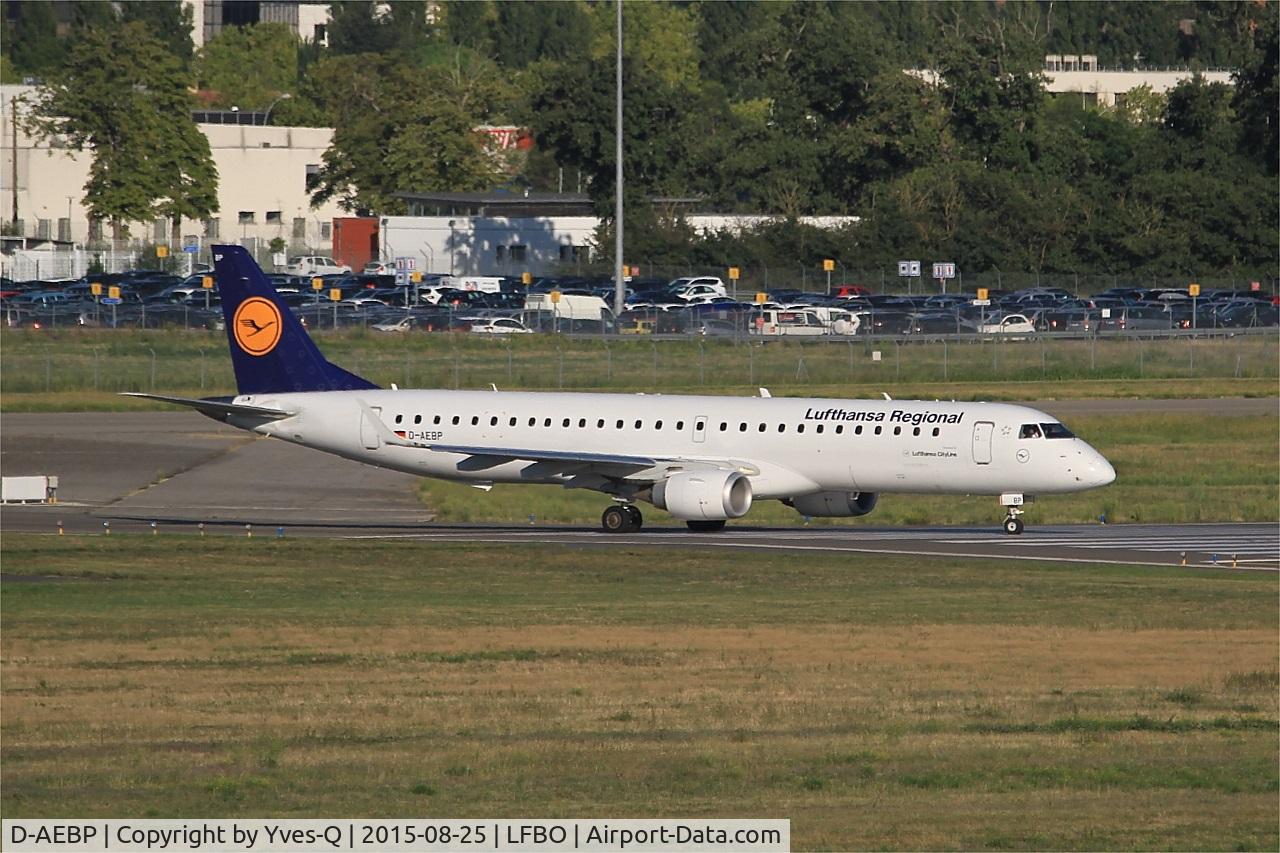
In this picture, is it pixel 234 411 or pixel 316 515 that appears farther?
pixel 316 515

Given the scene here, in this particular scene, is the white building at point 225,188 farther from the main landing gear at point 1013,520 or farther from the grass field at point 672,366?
the main landing gear at point 1013,520

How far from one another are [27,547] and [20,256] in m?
103

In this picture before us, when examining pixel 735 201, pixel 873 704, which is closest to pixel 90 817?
pixel 873 704

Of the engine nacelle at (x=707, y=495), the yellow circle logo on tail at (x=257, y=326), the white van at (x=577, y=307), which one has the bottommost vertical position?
the engine nacelle at (x=707, y=495)

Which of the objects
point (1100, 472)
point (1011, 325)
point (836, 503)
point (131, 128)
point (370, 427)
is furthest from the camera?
point (131, 128)

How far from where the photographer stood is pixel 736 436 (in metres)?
47.0

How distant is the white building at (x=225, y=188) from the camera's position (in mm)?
159625

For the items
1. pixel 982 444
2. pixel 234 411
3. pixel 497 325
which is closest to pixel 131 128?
pixel 497 325

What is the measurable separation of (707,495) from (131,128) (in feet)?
363

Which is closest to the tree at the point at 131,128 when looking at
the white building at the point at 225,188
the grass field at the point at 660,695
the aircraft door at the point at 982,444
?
the white building at the point at 225,188

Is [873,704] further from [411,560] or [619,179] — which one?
[619,179]

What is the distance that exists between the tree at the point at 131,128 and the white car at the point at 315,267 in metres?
9.21

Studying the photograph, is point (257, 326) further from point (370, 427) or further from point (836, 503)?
point (836, 503)

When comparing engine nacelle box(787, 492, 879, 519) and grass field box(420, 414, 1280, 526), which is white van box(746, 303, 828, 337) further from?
engine nacelle box(787, 492, 879, 519)
